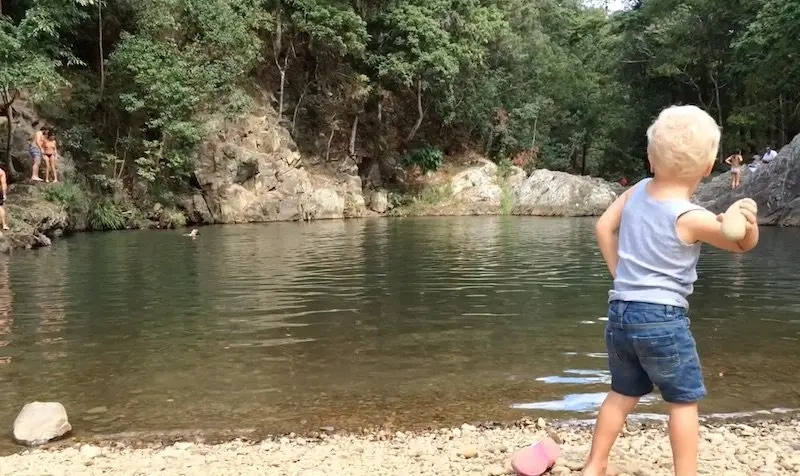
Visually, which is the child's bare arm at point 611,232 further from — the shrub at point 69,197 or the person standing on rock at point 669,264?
the shrub at point 69,197

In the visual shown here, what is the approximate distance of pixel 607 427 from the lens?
9.65 ft

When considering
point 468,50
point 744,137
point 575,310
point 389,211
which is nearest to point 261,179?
point 389,211

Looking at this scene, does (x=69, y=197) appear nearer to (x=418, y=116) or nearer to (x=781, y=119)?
(x=418, y=116)

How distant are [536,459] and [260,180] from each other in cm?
2532

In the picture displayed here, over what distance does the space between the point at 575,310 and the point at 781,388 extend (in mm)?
3147

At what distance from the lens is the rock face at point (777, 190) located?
21500mm

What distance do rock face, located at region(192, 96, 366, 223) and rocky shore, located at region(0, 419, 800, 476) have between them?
21.8 m

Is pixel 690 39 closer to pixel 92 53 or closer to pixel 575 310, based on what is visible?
pixel 92 53

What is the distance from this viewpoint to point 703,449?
3754 mm

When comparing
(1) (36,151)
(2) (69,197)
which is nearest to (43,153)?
(1) (36,151)

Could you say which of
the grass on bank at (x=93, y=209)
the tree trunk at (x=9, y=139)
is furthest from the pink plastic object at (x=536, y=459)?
the tree trunk at (x=9, y=139)

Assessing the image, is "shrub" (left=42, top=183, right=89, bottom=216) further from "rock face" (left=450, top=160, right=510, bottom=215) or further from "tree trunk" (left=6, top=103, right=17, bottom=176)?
"rock face" (left=450, top=160, right=510, bottom=215)

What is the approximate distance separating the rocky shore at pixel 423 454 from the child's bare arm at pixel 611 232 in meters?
1.05

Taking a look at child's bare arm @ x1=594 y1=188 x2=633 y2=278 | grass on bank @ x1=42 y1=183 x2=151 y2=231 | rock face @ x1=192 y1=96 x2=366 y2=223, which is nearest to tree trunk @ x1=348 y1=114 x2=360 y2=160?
rock face @ x1=192 y1=96 x2=366 y2=223
